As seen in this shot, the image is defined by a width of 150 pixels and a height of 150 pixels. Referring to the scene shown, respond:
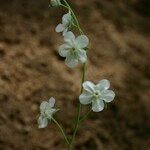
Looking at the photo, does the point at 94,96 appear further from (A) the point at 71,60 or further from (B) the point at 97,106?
(A) the point at 71,60

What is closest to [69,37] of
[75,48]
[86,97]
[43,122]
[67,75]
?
[75,48]

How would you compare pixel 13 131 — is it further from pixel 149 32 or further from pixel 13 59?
pixel 149 32

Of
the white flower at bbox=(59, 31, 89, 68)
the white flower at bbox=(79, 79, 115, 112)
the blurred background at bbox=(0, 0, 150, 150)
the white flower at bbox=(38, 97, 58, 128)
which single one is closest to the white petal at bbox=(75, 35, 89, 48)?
the white flower at bbox=(59, 31, 89, 68)

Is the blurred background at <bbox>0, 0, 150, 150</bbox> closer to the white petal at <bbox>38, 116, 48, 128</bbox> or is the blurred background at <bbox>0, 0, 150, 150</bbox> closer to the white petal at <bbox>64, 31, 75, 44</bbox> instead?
the white petal at <bbox>38, 116, 48, 128</bbox>

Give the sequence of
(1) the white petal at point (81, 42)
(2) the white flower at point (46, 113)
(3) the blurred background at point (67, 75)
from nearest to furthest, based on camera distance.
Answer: (1) the white petal at point (81, 42), (2) the white flower at point (46, 113), (3) the blurred background at point (67, 75)

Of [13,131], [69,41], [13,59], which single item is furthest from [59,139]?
[69,41]

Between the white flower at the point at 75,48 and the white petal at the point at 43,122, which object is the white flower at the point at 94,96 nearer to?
the white flower at the point at 75,48

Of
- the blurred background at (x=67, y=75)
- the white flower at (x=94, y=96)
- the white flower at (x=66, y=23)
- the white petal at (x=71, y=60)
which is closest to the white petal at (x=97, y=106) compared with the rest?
the white flower at (x=94, y=96)
